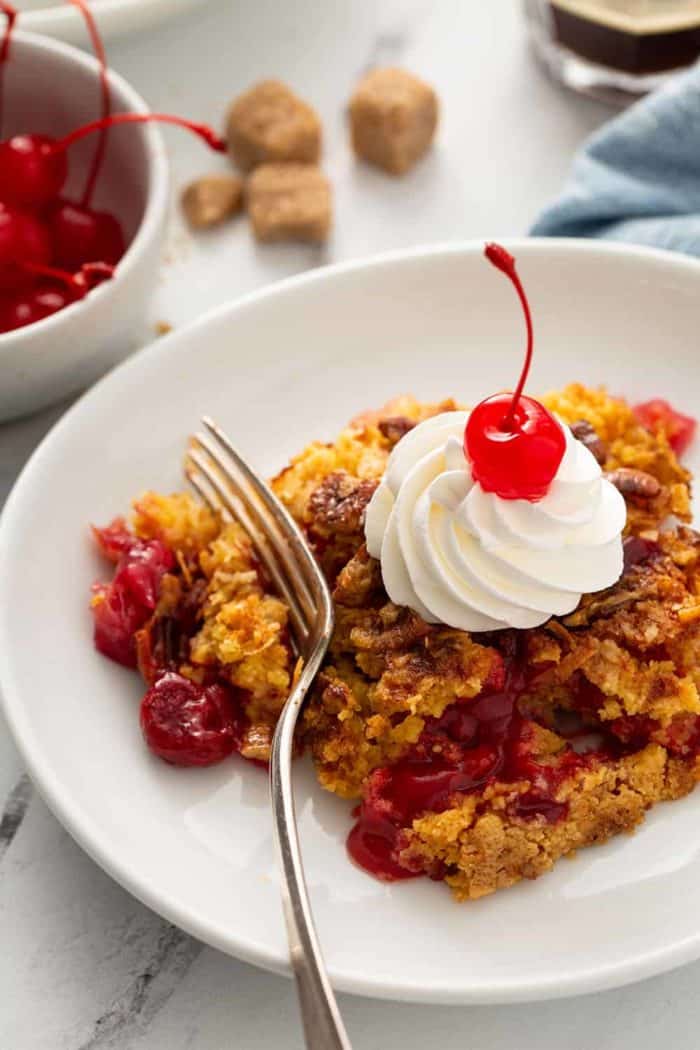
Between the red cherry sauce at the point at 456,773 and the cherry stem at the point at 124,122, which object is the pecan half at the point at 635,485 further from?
the cherry stem at the point at 124,122

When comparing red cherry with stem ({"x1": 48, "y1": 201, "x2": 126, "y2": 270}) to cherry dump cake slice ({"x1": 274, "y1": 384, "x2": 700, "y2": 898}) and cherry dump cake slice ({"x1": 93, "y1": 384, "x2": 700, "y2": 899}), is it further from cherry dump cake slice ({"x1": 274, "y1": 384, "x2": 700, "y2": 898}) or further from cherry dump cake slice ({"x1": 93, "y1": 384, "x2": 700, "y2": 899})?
cherry dump cake slice ({"x1": 274, "y1": 384, "x2": 700, "y2": 898})

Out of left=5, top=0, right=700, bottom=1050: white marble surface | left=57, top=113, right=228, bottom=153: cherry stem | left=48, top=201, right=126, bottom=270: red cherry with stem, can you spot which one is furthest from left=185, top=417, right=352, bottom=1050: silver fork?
left=57, top=113, right=228, bottom=153: cherry stem

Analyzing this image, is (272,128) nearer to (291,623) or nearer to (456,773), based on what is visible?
(291,623)

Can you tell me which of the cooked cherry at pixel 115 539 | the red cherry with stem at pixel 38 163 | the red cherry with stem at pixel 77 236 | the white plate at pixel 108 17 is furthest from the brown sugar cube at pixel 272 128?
the cooked cherry at pixel 115 539

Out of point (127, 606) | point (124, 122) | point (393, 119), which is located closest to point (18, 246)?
point (124, 122)

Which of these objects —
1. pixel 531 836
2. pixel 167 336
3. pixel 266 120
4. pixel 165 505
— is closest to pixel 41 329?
pixel 167 336

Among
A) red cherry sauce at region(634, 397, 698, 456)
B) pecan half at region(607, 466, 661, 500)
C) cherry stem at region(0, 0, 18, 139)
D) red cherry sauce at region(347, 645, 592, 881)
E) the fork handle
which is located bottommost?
red cherry sauce at region(347, 645, 592, 881)
